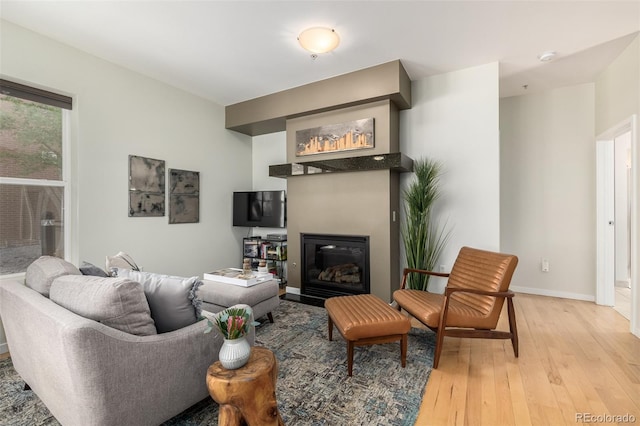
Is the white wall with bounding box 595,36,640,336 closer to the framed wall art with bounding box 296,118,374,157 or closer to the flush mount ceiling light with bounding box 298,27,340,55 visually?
the framed wall art with bounding box 296,118,374,157

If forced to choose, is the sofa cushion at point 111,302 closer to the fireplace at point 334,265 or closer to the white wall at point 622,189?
the fireplace at point 334,265

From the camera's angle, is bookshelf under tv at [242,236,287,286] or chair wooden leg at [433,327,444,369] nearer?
chair wooden leg at [433,327,444,369]

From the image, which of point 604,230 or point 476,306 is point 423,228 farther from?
point 604,230

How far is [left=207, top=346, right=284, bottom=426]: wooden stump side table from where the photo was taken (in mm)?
1259

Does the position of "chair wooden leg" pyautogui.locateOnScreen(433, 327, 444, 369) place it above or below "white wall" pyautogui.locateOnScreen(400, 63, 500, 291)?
below

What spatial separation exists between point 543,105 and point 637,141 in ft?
4.97

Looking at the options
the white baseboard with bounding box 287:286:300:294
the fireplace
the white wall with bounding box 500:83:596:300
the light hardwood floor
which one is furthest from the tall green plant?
the white baseboard with bounding box 287:286:300:294

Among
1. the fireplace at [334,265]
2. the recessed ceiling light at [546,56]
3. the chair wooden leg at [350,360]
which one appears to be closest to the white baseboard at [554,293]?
the fireplace at [334,265]

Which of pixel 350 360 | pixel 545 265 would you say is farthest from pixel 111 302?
pixel 545 265

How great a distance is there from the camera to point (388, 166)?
3.30 metres

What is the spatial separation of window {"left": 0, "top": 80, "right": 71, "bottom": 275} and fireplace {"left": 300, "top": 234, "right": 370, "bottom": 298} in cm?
275

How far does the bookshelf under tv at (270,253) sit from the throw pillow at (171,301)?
2.78 meters

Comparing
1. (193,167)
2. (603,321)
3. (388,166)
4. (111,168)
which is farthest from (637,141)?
(111,168)

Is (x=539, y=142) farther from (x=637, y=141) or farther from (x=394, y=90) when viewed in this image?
(x=394, y=90)
